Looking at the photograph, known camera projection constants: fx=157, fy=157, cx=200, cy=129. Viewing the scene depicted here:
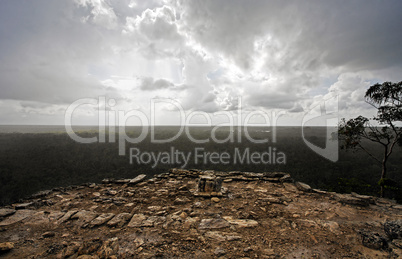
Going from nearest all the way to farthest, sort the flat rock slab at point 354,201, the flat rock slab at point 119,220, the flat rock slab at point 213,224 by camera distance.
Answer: the flat rock slab at point 213,224
the flat rock slab at point 119,220
the flat rock slab at point 354,201

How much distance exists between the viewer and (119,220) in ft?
13.7

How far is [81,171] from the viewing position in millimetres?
33875

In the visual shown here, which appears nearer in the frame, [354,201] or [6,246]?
[6,246]

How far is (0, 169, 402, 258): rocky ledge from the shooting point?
3029mm

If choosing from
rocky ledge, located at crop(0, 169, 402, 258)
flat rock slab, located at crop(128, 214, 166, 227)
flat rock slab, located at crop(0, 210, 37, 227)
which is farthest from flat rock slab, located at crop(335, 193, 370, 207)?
flat rock slab, located at crop(0, 210, 37, 227)

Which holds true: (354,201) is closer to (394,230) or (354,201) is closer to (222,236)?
(394,230)

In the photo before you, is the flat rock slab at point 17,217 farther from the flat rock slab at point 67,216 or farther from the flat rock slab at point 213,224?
the flat rock slab at point 213,224

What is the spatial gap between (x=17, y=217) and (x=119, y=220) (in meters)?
2.86

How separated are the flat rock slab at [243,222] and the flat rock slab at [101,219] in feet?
10.6

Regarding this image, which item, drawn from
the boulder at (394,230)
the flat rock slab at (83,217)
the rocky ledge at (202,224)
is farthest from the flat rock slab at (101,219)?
the boulder at (394,230)

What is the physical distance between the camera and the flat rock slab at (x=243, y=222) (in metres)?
3.90

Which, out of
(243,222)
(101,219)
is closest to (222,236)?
(243,222)

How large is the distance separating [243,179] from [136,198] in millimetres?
4794

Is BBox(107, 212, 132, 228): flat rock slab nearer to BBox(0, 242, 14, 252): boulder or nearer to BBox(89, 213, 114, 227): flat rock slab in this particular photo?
BBox(89, 213, 114, 227): flat rock slab
